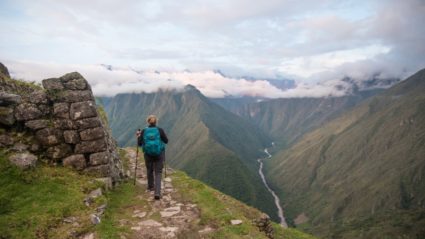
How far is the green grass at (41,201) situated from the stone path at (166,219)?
2.39m

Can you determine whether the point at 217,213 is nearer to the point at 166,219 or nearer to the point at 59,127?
the point at 166,219

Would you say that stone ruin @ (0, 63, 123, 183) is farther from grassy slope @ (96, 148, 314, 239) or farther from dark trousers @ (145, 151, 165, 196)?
dark trousers @ (145, 151, 165, 196)

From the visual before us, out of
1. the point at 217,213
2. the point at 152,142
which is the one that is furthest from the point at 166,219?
the point at 152,142

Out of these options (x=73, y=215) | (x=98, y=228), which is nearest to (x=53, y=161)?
(x=73, y=215)

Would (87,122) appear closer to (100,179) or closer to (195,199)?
(100,179)

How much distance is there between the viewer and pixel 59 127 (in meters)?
22.1

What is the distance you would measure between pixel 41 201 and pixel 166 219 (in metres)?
6.29

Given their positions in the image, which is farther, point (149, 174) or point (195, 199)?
point (149, 174)

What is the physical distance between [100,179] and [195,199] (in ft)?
19.5

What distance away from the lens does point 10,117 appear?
849 inches

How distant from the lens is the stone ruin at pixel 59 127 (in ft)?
71.4

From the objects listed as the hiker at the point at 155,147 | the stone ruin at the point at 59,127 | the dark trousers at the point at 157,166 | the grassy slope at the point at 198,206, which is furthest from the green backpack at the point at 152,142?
the grassy slope at the point at 198,206

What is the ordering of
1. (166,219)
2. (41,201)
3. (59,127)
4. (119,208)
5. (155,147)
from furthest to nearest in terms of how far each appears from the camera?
(59,127) < (155,147) < (119,208) < (166,219) < (41,201)

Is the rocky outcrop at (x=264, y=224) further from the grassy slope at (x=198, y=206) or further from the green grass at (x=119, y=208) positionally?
the green grass at (x=119, y=208)
